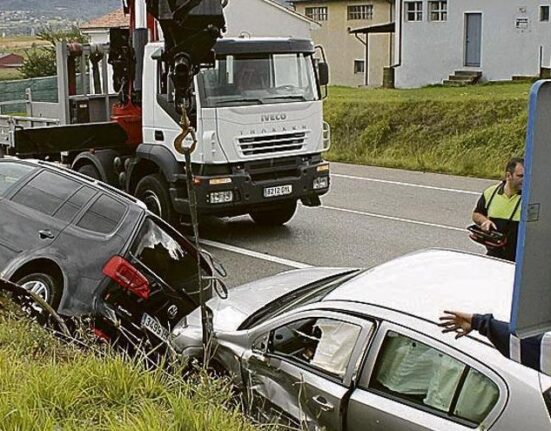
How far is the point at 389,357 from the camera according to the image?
5.31 meters

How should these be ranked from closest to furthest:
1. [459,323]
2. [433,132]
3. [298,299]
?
1. [459,323]
2. [298,299]
3. [433,132]

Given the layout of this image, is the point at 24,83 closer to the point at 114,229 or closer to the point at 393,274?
the point at 114,229

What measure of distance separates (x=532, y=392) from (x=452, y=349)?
19.9 inches

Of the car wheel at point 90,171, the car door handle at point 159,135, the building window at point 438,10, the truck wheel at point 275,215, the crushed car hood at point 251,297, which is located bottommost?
the truck wheel at point 275,215

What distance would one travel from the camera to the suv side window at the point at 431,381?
486 centimetres

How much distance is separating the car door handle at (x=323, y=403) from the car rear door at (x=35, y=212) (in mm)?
2757

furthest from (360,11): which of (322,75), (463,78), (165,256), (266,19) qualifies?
(165,256)

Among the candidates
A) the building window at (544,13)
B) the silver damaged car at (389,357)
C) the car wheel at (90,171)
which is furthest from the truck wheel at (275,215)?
the building window at (544,13)

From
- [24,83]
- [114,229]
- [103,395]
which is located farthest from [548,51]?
[103,395]

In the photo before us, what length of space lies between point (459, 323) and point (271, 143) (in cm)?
824

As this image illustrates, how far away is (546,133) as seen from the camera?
301 cm

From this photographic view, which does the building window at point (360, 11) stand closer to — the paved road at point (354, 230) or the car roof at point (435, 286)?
the paved road at point (354, 230)

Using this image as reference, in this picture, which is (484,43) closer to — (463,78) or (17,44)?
(463,78)

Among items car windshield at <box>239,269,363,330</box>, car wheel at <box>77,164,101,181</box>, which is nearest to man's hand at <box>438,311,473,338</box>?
car windshield at <box>239,269,363,330</box>
